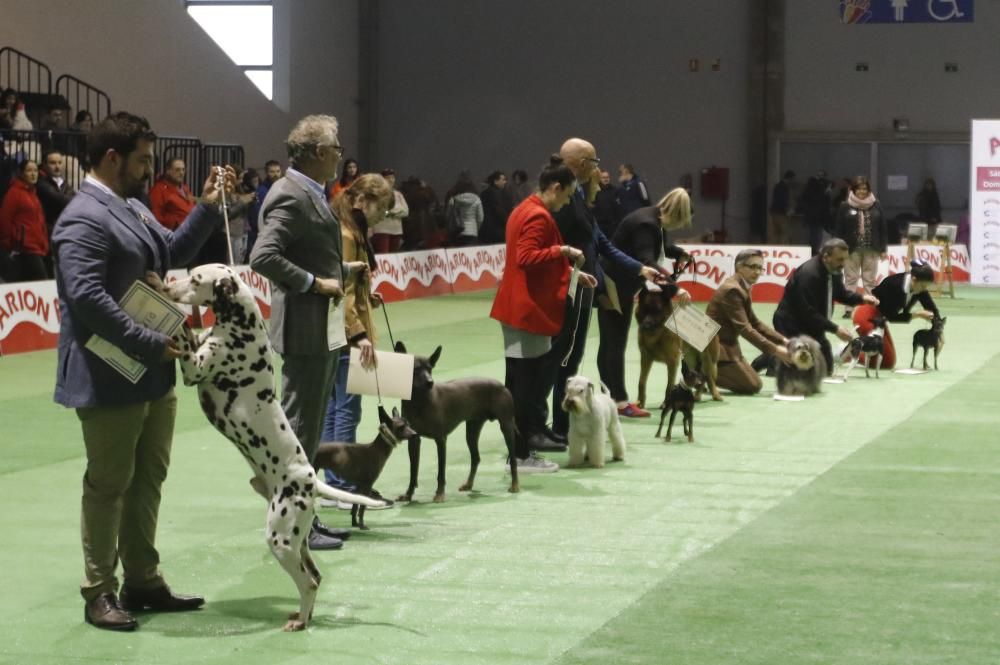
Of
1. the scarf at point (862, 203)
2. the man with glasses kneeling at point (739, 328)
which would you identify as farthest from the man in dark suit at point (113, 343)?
the scarf at point (862, 203)

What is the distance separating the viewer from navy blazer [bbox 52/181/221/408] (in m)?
5.05

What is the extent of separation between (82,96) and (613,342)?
557 inches

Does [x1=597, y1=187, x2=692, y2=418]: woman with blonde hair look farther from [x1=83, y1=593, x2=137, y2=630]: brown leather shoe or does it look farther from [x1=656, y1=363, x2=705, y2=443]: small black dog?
[x1=83, y1=593, x2=137, y2=630]: brown leather shoe

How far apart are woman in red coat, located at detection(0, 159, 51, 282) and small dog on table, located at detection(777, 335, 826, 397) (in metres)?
7.31

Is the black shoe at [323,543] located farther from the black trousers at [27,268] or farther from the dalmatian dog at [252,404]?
the black trousers at [27,268]

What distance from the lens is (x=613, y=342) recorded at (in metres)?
10.5

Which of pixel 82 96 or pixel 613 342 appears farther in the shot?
pixel 82 96

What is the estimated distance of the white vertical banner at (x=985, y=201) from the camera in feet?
75.5

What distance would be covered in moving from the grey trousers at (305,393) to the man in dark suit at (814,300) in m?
6.78

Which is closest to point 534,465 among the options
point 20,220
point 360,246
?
point 360,246

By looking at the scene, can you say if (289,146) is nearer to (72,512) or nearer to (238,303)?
(238,303)

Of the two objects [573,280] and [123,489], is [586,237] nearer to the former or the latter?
[573,280]

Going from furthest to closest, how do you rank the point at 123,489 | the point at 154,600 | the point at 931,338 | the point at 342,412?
the point at 931,338
the point at 342,412
the point at 154,600
the point at 123,489

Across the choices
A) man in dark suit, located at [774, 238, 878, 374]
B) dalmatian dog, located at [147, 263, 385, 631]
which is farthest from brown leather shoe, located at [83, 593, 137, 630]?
man in dark suit, located at [774, 238, 878, 374]
